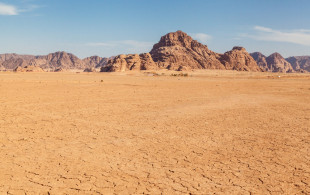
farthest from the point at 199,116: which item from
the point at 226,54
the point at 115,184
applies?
the point at 226,54

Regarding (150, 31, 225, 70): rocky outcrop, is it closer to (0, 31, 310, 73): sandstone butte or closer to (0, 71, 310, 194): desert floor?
(0, 31, 310, 73): sandstone butte

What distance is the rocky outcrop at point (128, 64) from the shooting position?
88.3 metres

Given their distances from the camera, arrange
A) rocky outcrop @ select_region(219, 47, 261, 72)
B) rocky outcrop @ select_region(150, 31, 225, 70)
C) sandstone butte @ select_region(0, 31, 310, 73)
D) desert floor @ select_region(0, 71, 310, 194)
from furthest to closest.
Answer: rocky outcrop @ select_region(219, 47, 261, 72) < rocky outcrop @ select_region(150, 31, 225, 70) < sandstone butte @ select_region(0, 31, 310, 73) < desert floor @ select_region(0, 71, 310, 194)

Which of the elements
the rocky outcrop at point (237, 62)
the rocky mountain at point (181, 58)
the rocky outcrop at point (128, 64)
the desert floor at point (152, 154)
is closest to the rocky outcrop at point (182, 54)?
the rocky mountain at point (181, 58)

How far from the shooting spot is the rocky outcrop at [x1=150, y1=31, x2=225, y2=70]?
372 feet

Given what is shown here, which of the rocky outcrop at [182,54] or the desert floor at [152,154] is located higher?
the rocky outcrop at [182,54]

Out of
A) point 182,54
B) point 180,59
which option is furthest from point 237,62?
point 180,59

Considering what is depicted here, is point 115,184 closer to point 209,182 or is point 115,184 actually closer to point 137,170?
point 137,170

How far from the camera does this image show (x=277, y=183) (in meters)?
4.64

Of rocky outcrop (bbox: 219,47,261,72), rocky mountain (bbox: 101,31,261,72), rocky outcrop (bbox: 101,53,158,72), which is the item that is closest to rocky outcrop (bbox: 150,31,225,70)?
Result: rocky mountain (bbox: 101,31,261,72)

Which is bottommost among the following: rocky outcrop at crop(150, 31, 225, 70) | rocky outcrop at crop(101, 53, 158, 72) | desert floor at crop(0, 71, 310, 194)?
desert floor at crop(0, 71, 310, 194)

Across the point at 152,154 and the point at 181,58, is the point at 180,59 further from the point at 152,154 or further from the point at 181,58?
the point at 152,154

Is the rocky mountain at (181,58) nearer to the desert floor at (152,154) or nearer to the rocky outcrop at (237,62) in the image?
the rocky outcrop at (237,62)

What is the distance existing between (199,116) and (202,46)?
453 ft
